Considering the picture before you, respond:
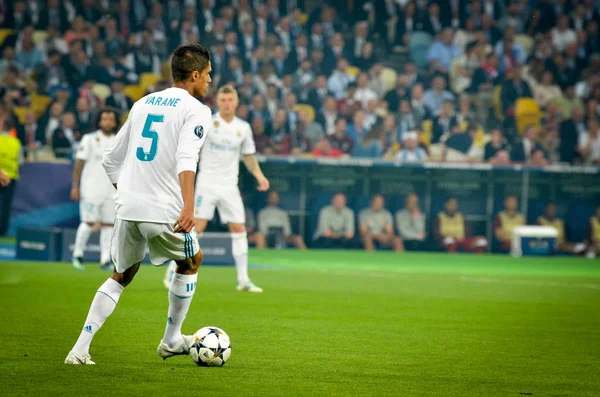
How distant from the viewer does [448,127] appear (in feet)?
77.3

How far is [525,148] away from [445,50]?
4.14 m

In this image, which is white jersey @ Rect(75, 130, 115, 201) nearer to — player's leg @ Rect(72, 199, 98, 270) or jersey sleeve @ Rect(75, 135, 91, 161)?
jersey sleeve @ Rect(75, 135, 91, 161)

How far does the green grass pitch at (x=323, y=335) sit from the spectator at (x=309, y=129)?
6.62 metres

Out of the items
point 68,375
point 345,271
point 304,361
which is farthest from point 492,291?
point 68,375

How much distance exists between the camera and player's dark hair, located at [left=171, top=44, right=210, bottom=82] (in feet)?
21.8

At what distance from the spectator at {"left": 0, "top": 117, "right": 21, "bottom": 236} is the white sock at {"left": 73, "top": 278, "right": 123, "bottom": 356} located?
11.3 metres

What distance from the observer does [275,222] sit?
21094 mm

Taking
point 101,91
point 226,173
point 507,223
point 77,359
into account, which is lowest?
point 77,359

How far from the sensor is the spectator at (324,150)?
71.2 ft

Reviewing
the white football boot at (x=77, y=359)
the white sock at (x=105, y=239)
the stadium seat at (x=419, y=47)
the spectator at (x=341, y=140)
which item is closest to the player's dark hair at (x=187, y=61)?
the white football boot at (x=77, y=359)

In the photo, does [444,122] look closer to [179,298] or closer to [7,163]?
[7,163]

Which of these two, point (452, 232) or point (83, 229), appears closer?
point (83, 229)

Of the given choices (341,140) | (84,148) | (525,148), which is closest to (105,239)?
(84,148)

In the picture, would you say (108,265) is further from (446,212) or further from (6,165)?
(446,212)
